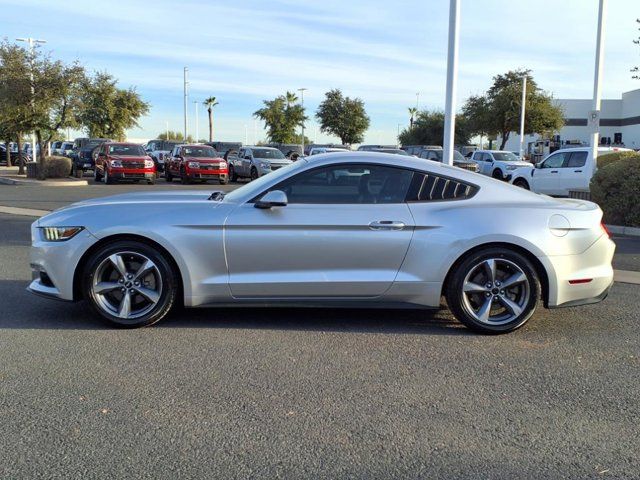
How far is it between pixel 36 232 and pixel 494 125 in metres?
46.5

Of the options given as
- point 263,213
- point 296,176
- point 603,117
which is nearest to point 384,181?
point 296,176

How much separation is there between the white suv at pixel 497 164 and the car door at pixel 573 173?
8.32 metres

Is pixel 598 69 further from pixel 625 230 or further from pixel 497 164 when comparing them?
pixel 497 164

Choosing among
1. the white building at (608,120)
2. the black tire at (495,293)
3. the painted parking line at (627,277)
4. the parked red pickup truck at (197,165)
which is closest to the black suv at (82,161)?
the parked red pickup truck at (197,165)

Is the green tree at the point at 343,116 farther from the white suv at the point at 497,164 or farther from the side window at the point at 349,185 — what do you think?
the side window at the point at 349,185

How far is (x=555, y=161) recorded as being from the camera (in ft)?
58.7

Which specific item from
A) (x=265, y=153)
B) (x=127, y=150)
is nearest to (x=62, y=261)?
(x=127, y=150)

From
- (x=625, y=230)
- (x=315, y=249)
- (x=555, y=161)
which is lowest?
(x=625, y=230)

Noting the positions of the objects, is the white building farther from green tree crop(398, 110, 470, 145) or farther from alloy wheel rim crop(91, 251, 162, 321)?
alloy wheel rim crop(91, 251, 162, 321)

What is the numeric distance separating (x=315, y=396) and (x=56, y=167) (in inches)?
984

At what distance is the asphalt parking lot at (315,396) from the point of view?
3.17 metres

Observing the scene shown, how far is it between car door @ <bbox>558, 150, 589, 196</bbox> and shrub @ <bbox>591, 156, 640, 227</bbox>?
4.46 meters

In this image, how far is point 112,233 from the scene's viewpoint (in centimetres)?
519

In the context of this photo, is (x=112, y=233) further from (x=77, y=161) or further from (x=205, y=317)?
(x=77, y=161)
